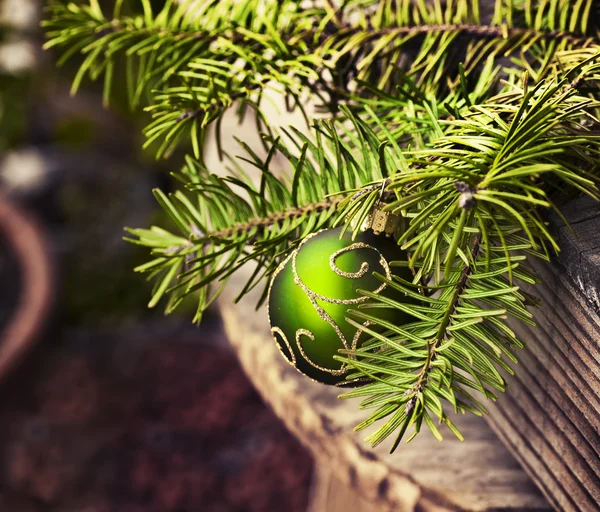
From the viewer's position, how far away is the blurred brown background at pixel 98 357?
1.00 metres

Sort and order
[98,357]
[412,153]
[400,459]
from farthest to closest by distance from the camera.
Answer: [98,357] < [400,459] < [412,153]

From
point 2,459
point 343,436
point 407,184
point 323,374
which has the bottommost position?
point 2,459

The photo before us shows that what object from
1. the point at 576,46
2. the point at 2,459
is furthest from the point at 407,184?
the point at 2,459

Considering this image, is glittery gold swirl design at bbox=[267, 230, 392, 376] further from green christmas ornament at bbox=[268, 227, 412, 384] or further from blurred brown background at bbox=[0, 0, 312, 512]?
blurred brown background at bbox=[0, 0, 312, 512]

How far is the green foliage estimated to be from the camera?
0.26 meters

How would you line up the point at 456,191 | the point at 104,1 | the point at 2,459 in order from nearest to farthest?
the point at 456,191, the point at 104,1, the point at 2,459

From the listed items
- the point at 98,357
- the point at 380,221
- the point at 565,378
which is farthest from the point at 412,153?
the point at 98,357

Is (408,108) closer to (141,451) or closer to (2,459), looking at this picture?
(141,451)

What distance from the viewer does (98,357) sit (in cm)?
119

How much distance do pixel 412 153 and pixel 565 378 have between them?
0.45 ft

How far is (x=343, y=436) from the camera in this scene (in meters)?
0.43

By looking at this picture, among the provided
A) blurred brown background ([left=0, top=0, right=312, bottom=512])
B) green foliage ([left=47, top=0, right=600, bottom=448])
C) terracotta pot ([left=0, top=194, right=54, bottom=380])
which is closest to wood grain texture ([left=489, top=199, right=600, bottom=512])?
green foliage ([left=47, top=0, right=600, bottom=448])

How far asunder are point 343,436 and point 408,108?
0.23 meters

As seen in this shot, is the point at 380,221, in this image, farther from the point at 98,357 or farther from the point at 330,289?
the point at 98,357
